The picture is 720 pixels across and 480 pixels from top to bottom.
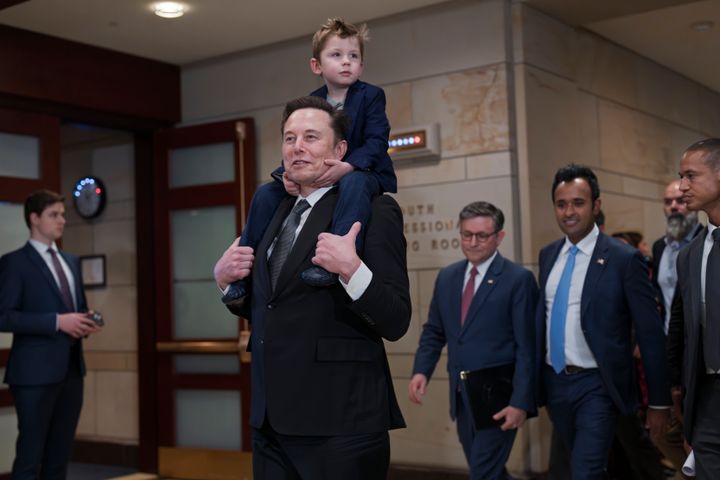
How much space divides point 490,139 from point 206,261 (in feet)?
8.39

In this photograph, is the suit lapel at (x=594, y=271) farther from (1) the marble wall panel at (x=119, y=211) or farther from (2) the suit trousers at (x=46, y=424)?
(1) the marble wall panel at (x=119, y=211)

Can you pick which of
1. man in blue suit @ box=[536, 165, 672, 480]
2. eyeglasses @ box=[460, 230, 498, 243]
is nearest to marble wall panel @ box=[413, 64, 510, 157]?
eyeglasses @ box=[460, 230, 498, 243]

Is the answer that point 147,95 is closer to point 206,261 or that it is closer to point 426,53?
point 206,261

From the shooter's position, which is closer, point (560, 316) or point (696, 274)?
point (696, 274)

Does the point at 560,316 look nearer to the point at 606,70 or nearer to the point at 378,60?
the point at 378,60

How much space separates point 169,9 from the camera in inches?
243

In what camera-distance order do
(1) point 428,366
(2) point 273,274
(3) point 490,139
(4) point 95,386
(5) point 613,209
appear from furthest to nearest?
(4) point 95,386 < (5) point 613,209 < (3) point 490,139 < (1) point 428,366 < (2) point 273,274

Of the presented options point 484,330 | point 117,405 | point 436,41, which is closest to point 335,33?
point 484,330

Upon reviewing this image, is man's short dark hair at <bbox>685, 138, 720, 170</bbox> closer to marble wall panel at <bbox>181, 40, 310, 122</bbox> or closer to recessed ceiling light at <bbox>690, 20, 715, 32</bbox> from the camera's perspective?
marble wall panel at <bbox>181, 40, 310, 122</bbox>

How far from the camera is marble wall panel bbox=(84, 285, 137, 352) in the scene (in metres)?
8.05

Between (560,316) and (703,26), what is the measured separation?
424cm

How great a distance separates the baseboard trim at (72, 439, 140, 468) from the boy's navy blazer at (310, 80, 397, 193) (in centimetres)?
560

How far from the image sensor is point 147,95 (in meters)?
7.40

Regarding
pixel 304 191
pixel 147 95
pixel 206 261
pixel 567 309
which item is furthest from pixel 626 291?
pixel 147 95
